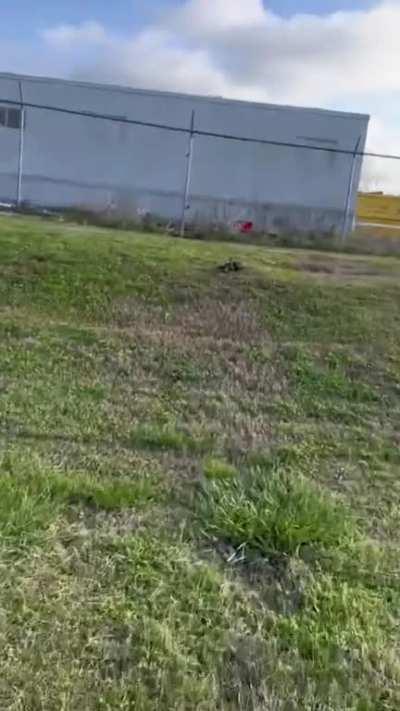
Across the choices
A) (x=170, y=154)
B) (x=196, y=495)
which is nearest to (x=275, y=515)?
(x=196, y=495)

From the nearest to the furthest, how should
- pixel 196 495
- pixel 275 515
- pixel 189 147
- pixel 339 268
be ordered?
pixel 275 515 → pixel 196 495 → pixel 339 268 → pixel 189 147

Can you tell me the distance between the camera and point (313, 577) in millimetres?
3043

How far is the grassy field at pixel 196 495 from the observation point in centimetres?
247

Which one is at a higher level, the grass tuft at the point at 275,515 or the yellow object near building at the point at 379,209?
the yellow object near building at the point at 379,209

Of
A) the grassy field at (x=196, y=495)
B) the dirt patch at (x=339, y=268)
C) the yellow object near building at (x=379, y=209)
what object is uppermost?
the yellow object near building at (x=379, y=209)

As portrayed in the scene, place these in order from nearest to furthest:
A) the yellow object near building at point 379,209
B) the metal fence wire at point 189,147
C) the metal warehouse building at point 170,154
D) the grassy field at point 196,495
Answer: the grassy field at point 196,495 → the metal fence wire at point 189,147 → the metal warehouse building at point 170,154 → the yellow object near building at point 379,209

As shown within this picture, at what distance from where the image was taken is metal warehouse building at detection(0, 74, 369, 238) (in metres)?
19.5

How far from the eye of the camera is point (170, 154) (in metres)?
19.7

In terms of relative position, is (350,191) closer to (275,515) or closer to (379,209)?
(379,209)

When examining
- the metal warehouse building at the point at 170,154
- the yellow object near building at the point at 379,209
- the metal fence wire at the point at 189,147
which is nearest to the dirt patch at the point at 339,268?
the metal fence wire at the point at 189,147

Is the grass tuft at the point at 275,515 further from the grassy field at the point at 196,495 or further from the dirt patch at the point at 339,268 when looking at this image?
the dirt patch at the point at 339,268

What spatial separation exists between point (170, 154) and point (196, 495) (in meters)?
17.3

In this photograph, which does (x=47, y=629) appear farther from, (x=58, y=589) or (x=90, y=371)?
(x=90, y=371)

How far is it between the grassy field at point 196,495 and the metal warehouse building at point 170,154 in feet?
42.8
